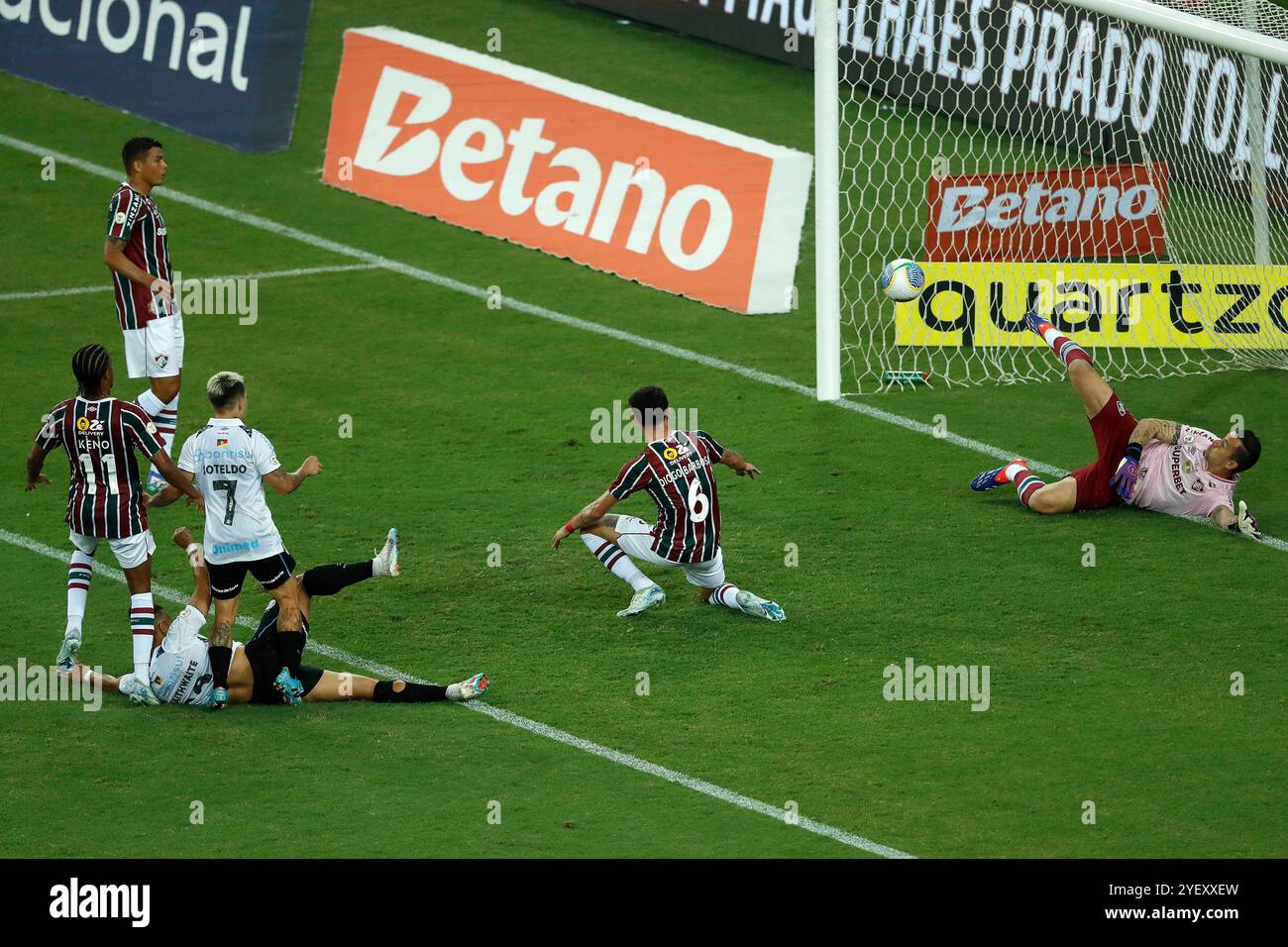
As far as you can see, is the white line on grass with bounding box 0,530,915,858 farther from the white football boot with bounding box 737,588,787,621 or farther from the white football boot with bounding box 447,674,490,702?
the white football boot with bounding box 737,588,787,621

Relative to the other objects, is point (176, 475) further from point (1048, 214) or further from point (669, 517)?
point (1048, 214)

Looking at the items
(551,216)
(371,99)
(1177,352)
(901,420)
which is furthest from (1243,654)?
(371,99)

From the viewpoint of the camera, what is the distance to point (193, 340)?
14.7m

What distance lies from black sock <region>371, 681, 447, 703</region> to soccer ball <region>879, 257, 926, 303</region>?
4.97m

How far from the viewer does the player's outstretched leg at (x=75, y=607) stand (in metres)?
9.18

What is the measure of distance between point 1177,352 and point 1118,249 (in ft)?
4.70

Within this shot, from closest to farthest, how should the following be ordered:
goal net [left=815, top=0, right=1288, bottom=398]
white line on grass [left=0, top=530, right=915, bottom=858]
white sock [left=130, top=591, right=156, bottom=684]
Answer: white line on grass [left=0, top=530, right=915, bottom=858] < white sock [left=130, top=591, right=156, bottom=684] < goal net [left=815, top=0, right=1288, bottom=398]

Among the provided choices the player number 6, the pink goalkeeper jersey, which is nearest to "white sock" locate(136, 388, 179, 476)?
the player number 6

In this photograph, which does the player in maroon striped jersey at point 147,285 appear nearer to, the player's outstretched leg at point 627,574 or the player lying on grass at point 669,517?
the player's outstretched leg at point 627,574

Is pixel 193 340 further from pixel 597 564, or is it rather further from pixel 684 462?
pixel 684 462

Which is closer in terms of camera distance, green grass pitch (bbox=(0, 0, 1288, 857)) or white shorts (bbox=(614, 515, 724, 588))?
green grass pitch (bbox=(0, 0, 1288, 857))

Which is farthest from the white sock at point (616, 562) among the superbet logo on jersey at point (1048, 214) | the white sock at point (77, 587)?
the superbet logo on jersey at point (1048, 214)

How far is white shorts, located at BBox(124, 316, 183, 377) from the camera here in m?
11.4
